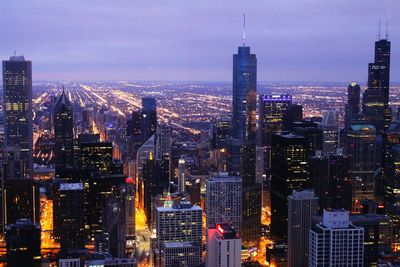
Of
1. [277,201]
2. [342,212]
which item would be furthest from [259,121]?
[342,212]

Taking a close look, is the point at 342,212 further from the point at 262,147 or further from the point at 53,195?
the point at 262,147

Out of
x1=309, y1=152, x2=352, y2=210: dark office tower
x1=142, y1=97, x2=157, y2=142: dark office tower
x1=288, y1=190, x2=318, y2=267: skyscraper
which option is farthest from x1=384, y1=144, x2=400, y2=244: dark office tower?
x1=142, y1=97, x2=157, y2=142: dark office tower

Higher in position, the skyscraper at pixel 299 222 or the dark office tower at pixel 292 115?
the dark office tower at pixel 292 115

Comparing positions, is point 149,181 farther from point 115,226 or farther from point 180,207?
point 180,207

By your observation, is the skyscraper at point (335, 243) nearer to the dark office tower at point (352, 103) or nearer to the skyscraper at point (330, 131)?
the dark office tower at point (352, 103)

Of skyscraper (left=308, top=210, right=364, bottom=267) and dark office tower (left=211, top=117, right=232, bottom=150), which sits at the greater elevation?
dark office tower (left=211, top=117, right=232, bottom=150)

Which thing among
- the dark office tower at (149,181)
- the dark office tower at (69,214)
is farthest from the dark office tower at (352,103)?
the dark office tower at (69,214)

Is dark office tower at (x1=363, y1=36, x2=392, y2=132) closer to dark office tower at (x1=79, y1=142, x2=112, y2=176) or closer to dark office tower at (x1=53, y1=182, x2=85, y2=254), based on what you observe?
dark office tower at (x1=79, y1=142, x2=112, y2=176)
